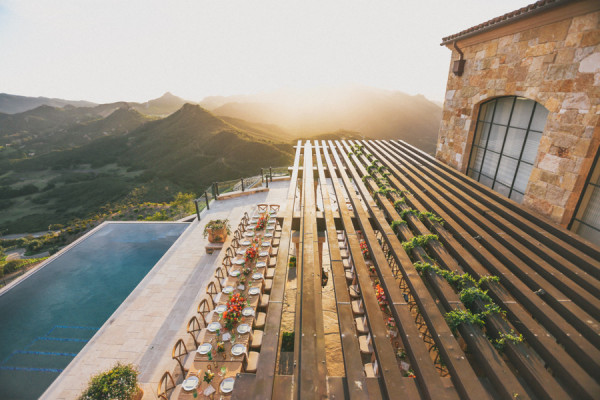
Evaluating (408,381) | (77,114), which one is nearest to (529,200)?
(408,381)

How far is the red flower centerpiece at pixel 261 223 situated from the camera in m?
10.6

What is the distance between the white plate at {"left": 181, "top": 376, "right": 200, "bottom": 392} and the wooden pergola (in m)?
2.83

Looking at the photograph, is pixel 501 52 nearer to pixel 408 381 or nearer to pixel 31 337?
pixel 408 381

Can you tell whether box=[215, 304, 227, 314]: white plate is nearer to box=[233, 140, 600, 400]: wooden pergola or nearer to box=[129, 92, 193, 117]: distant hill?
box=[233, 140, 600, 400]: wooden pergola

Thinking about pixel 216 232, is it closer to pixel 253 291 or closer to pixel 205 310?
pixel 205 310

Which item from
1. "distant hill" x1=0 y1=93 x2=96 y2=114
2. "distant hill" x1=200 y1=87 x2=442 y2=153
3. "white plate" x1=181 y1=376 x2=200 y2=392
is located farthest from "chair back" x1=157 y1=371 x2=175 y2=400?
"distant hill" x1=0 y1=93 x2=96 y2=114

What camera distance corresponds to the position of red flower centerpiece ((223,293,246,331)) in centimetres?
612

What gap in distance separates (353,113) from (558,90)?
93.8 meters

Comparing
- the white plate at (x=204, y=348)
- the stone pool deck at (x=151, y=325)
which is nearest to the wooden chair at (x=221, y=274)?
the stone pool deck at (x=151, y=325)

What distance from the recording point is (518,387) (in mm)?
2365

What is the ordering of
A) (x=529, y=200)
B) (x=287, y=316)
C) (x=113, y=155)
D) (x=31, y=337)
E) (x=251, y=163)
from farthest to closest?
(x=113, y=155)
(x=251, y=163)
(x=31, y=337)
(x=287, y=316)
(x=529, y=200)

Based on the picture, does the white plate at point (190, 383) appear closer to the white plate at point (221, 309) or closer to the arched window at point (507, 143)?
the white plate at point (221, 309)

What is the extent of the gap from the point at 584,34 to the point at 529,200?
303 centimetres

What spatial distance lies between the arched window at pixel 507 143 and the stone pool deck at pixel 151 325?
582 cm
